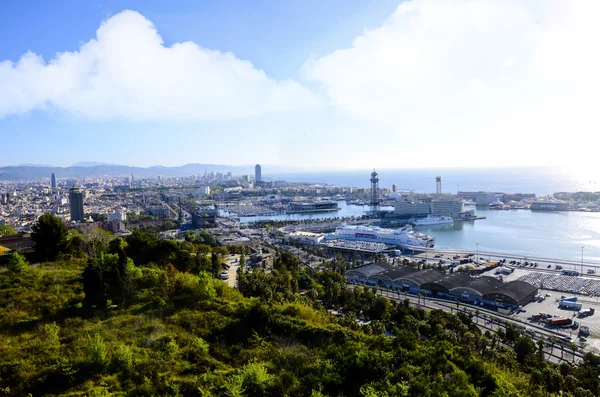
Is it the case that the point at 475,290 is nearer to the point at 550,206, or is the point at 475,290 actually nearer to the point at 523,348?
the point at 523,348

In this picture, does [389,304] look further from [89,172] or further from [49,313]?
[89,172]

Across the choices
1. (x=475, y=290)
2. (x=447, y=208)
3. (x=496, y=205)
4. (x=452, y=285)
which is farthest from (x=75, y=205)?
(x=496, y=205)

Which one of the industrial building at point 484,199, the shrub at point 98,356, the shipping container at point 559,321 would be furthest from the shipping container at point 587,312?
the industrial building at point 484,199

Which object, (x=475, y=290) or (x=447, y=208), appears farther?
(x=447, y=208)

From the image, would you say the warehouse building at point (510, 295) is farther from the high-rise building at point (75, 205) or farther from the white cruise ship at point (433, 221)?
the high-rise building at point (75, 205)

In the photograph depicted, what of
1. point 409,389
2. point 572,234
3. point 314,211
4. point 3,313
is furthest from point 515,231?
point 3,313

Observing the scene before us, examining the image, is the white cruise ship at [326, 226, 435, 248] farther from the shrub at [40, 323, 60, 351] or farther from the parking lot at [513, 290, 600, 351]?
the shrub at [40, 323, 60, 351]
